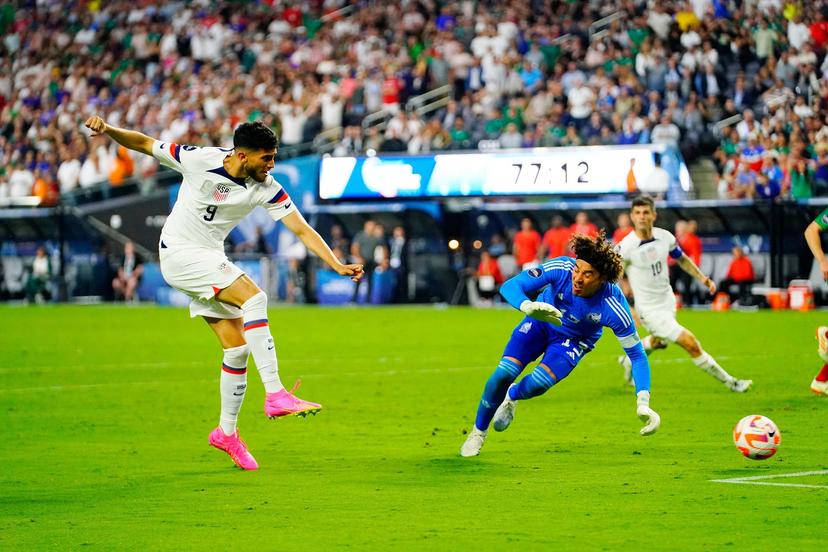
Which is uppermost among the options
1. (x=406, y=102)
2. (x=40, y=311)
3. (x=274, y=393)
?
(x=406, y=102)

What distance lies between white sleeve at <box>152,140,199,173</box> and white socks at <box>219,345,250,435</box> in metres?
1.31

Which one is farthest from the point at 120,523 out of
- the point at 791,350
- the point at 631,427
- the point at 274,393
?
the point at 791,350

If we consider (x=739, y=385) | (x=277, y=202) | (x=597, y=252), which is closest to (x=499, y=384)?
(x=597, y=252)

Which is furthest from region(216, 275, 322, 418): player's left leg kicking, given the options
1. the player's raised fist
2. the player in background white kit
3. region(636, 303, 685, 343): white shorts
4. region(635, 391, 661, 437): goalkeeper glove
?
region(636, 303, 685, 343): white shorts

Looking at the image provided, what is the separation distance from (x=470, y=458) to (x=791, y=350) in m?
10.2

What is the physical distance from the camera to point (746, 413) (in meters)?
12.7

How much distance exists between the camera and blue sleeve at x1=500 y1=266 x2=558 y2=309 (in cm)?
938

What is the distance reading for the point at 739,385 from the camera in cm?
1415

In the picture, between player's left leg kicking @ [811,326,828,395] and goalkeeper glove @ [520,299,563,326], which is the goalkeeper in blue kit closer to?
goalkeeper glove @ [520,299,563,326]

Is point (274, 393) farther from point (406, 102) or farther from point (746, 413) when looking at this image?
point (406, 102)

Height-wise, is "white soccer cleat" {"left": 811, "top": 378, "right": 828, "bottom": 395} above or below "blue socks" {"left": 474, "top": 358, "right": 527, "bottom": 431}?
below

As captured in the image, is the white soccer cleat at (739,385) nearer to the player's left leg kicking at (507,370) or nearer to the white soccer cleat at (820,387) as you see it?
the white soccer cleat at (820,387)

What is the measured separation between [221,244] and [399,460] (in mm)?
1993

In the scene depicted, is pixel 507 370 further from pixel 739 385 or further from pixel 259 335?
pixel 739 385
